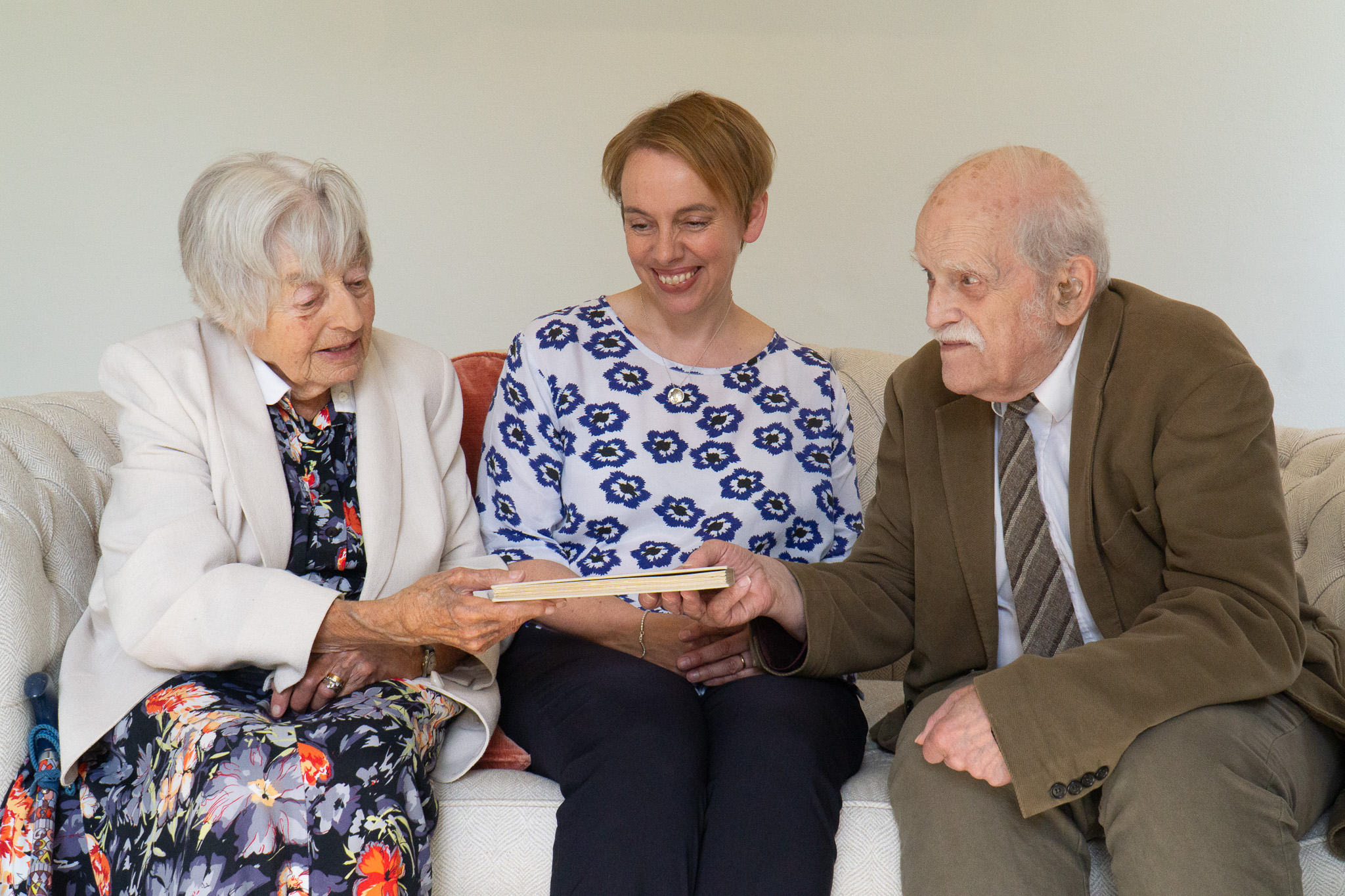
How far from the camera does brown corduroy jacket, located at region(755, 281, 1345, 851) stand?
4.66 ft

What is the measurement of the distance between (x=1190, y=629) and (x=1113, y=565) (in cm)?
20

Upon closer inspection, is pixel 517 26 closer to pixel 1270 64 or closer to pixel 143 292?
pixel 143 292

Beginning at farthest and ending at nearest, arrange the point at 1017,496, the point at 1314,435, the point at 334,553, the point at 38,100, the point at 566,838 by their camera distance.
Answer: the point at 38,100 → the point at 1314,435 → the point at 334,553 → the point at 1017,496 → the point at 566,838

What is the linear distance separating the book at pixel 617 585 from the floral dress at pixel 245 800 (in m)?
0.30

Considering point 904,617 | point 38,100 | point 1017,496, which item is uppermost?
point 38,100

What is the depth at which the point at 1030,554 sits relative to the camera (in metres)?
1.72

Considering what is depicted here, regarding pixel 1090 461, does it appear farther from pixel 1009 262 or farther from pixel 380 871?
pixel 380 871

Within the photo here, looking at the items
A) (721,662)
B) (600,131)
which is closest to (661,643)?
(721,662)

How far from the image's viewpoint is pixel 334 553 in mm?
1845

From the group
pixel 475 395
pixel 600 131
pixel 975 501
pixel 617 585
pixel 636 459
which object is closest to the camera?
pixel 617 585

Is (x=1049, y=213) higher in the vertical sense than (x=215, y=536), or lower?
higher

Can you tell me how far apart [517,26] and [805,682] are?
8.40ft

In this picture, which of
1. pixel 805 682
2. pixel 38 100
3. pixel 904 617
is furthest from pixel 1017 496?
pixel 38 100

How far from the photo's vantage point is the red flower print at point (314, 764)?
1.43 metres
